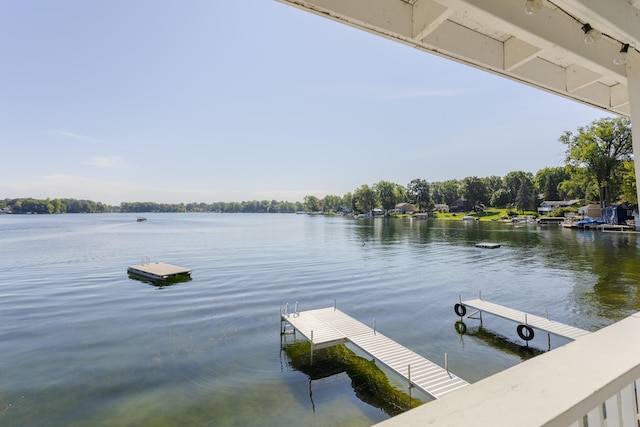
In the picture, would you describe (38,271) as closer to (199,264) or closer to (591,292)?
(199,264)

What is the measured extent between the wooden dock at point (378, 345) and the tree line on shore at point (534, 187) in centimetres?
2017

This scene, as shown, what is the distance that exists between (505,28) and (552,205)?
108m

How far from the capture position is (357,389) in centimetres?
843

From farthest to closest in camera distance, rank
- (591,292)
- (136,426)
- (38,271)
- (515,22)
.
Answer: (38,271), (591,292), (136,426), (515,22)

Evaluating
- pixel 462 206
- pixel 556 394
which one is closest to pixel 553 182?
pixel 462 206

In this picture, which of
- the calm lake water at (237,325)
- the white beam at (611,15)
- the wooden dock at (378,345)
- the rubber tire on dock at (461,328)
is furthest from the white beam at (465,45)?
the rubber tire on dock at (461,328)

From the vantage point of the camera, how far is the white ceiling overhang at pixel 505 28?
7.57 ft

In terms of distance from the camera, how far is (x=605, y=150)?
50844 mm

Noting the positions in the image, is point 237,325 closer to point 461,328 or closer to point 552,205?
point 461,328

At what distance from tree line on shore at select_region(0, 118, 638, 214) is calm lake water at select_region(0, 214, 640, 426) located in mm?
12277

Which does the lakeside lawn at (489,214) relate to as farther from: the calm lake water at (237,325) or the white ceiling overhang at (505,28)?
the white ceiling overhang at (505,28)

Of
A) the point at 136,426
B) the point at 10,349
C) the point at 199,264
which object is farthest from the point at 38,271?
the point at 136,426

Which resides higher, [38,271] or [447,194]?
[447,194]

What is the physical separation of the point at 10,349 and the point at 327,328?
11.4 metres
